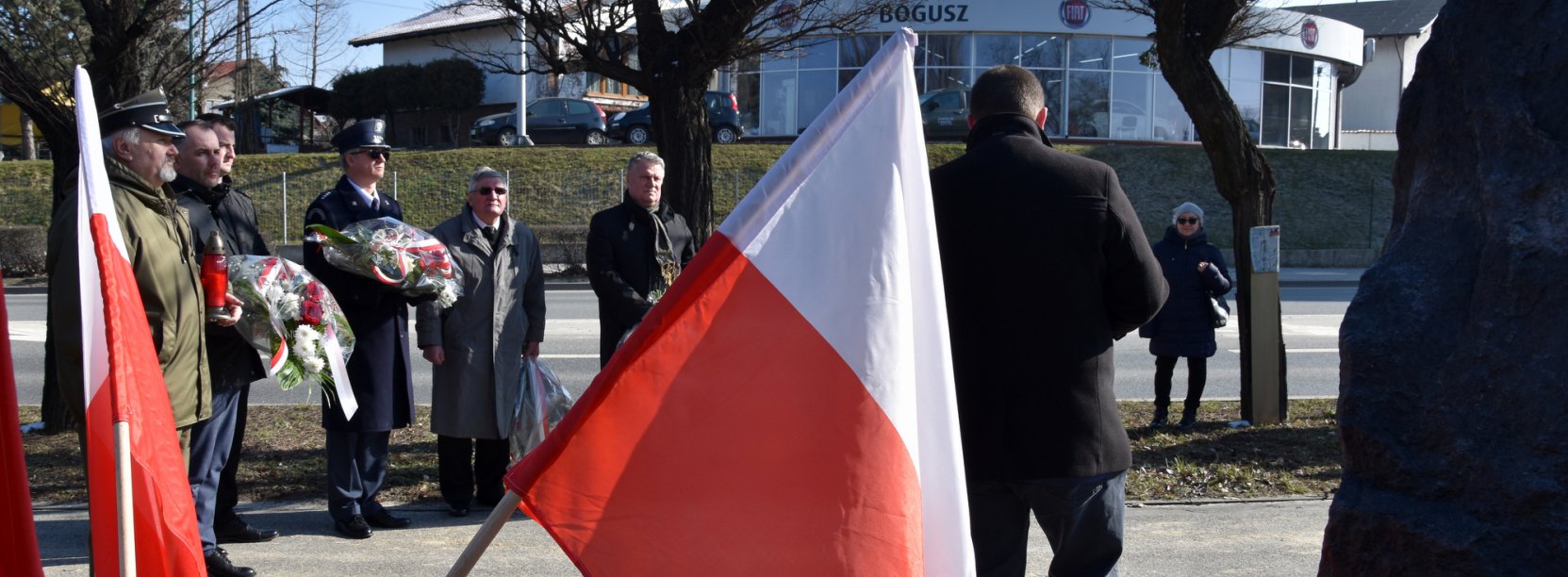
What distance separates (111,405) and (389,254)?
278 cm

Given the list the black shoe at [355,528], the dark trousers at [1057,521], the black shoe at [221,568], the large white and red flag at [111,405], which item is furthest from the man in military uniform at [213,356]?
the dark trousers at [1057,521]

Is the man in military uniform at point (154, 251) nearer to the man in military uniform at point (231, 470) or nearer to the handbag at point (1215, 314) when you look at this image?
the man in military uniform at point (231, 470)

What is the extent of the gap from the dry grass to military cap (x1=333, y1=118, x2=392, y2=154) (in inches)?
70.3

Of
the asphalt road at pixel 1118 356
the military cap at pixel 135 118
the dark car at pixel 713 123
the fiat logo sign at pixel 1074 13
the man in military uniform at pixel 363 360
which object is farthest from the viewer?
the dark car at pixel 713 123

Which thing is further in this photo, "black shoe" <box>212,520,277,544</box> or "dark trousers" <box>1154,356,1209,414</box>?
"dark trousers" <box>1154,356,1209,414</box>

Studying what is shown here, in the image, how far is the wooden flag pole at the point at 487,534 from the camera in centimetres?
248

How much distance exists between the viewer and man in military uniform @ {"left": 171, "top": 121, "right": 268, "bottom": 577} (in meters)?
4.93

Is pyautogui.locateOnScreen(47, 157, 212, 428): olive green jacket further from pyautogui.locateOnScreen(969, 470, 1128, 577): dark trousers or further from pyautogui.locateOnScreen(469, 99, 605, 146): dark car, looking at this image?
pyautogui.locateOnScreen(469, 99, 605, 146): dark car

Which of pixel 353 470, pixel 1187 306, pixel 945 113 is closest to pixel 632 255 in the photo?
pixel 353 470

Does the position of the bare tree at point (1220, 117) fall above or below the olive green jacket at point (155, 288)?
above

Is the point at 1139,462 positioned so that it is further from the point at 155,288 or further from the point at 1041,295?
the point at 155,288

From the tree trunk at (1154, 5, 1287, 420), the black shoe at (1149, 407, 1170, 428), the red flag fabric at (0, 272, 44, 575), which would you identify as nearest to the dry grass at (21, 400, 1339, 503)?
the black shoe at (1149, 407, 1170, 428)

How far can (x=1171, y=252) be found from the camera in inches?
339

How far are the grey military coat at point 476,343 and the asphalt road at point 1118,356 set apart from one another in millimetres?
2325
